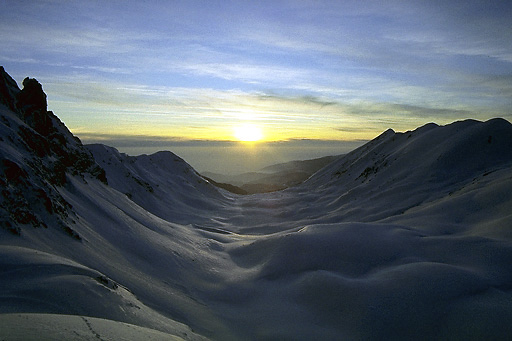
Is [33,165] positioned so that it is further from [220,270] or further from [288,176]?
[288,176]

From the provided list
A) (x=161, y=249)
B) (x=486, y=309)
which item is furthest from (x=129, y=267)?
(x=486, y=309)

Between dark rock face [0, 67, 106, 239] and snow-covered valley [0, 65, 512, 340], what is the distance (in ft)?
0.23

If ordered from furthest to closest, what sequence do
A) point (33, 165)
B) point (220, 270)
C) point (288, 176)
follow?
point (288, 176) → point (220, 270) → point (33, 165)

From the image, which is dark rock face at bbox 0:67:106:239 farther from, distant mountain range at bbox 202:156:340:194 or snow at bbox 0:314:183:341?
distant mountain range at bbox 202:156:340:194

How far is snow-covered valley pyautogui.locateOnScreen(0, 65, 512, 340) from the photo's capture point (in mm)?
6535

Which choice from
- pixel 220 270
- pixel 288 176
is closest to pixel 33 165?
pixel 220 270

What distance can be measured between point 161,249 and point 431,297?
11.8 metres

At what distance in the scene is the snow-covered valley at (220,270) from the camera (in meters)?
6.54

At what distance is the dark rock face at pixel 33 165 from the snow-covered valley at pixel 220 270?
0.23ft

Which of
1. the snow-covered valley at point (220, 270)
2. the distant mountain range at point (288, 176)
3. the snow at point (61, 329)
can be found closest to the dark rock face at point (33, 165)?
the snow-covered valley at point (220, 270)

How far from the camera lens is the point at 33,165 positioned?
44.5 feet

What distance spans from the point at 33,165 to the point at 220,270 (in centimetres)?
1004

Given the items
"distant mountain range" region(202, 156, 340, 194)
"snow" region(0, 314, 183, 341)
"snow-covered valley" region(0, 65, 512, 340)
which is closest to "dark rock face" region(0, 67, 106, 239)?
"snow-covered valley" region(0, 65, 512, 340)

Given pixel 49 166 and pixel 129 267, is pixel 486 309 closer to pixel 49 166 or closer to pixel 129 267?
pixel 129 267
